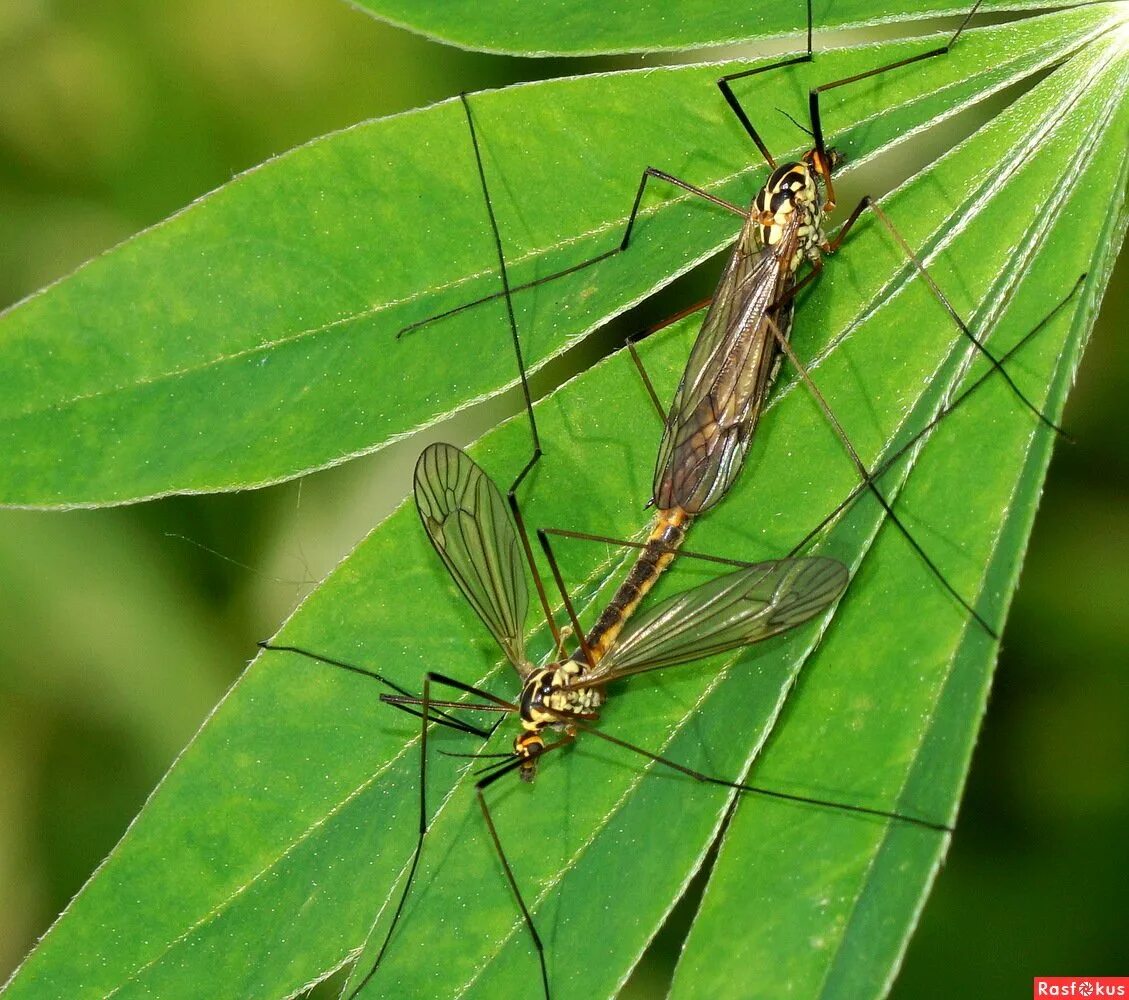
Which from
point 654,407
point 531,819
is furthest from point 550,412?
point 531,819

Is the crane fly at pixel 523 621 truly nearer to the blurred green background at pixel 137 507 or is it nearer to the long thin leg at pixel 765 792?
the long thin leg at pixel 765 792

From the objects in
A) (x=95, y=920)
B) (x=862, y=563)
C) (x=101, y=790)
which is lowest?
(x=95, y=920)

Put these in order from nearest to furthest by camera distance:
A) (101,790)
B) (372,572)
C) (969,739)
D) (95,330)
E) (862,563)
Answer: (969,739) → (862,563) → (95,330) → (372,572) → (101,790)

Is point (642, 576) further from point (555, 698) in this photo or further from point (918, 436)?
point (918, 436)

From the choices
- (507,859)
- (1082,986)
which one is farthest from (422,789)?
(1082,986)

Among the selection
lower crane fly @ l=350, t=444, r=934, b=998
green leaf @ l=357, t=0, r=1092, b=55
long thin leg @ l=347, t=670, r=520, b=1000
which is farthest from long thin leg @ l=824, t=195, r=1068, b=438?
long thin leg @ l=347, t=670, r=520, b=1000

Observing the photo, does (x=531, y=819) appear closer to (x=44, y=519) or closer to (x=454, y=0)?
(x=454, y=0)

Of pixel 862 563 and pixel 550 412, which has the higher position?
pixel 550 412
